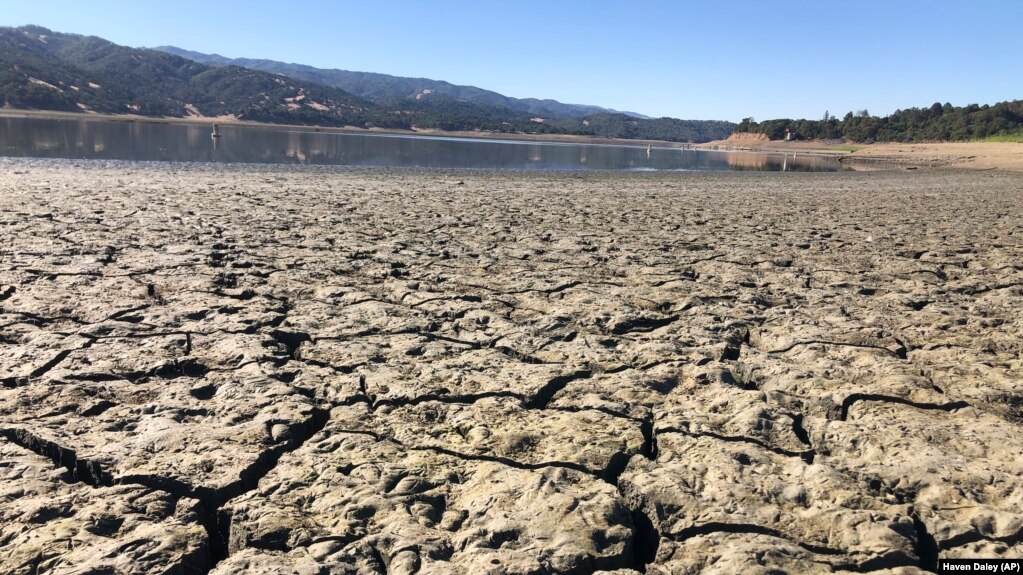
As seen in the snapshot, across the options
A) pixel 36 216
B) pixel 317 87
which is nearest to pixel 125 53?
pixel 317 87

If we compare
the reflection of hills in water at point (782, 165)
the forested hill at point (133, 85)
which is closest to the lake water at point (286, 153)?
the reflection of hills in water at point (782, 165)

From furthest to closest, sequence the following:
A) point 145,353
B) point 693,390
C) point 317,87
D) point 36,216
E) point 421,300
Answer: point 317,87
point 36,216
point 421,300
point 145,353
point 693,390

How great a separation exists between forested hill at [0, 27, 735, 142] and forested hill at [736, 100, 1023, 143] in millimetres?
48813

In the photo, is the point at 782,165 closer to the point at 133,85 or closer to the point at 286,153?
the point at 286,153

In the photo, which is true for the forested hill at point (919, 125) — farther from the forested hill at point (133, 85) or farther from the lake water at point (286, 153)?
the forested hill at point (133, 85)

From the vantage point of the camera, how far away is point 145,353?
2.73m

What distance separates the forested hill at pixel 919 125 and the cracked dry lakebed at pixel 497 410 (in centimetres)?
5559

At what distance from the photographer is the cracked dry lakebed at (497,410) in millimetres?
1569

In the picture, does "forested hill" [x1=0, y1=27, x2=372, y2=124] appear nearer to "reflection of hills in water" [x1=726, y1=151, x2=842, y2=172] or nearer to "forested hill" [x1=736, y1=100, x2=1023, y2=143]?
"forested hill" [x1=736, y1=100, x2=1023, y2=143]

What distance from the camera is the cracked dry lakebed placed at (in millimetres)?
1569

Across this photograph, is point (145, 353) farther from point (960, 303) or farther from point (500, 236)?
point (960, 303)

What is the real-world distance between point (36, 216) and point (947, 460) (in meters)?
7.54

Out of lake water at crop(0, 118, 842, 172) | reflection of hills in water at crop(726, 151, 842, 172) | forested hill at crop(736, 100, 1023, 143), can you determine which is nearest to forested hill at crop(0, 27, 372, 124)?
lake water at crop(0, 118, 842, 172)

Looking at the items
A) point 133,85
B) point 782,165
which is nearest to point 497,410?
point 782,165
